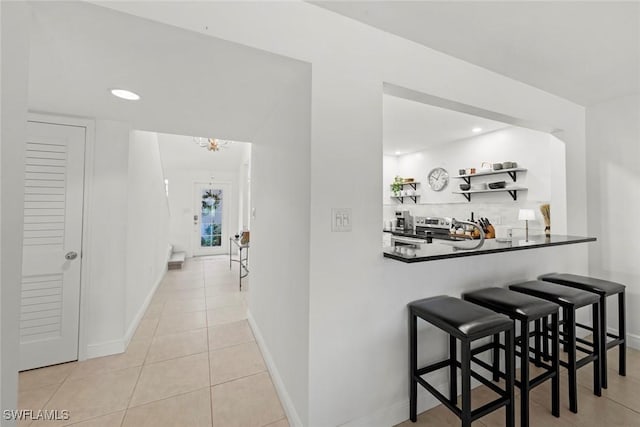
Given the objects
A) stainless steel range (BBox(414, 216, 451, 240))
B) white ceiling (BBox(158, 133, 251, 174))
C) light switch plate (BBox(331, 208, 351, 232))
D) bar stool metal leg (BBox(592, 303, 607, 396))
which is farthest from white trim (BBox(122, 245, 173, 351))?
stainless steel range (BBox(414, 216, 451, 240))

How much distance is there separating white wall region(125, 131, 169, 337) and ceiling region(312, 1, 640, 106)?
95.1 inches

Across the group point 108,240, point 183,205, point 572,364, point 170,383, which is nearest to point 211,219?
point 183,205

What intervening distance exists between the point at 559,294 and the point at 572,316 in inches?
5.8

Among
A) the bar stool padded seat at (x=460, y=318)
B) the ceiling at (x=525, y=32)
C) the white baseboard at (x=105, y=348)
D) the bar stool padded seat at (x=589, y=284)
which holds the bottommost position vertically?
the white baseboard at (x=105, y=348)

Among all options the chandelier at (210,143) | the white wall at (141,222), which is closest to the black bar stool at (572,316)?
the white wall at (141,222)

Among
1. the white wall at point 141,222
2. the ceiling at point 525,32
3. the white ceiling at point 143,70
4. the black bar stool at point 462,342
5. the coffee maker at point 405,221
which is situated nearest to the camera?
the white ceiling at point 143,70

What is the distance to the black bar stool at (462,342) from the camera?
1254 millimetres

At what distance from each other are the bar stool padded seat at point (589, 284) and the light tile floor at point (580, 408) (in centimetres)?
69

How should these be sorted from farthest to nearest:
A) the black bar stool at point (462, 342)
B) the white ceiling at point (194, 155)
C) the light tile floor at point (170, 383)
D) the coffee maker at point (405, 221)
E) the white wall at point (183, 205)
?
the white wall at point (183, 205), the white ceiling at point (194, 155), the coffee maker at point (405, 221), the light tile floor at point (170, 383), the black bar stool at point (462, 342)

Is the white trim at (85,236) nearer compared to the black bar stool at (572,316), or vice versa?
the black bar stool at (572,316)

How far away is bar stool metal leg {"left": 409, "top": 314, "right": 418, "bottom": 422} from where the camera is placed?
153 centimetres

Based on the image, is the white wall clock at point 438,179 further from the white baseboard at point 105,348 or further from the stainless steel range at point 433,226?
the white baseboard at point 105,348

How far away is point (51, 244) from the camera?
6.95 feet

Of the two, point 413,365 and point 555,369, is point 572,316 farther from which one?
point 413,365
